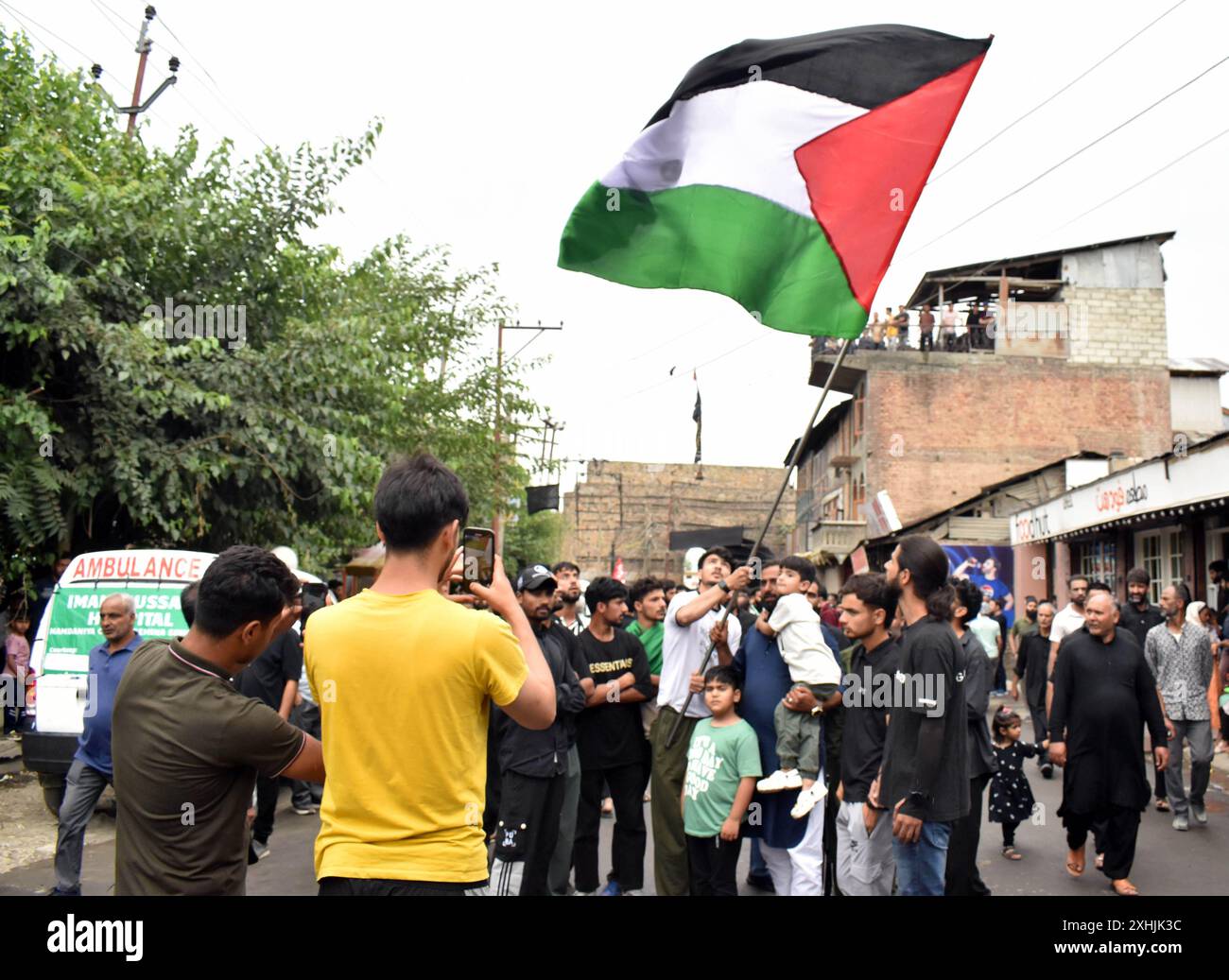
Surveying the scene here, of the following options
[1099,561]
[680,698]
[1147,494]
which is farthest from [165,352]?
[1099,561]

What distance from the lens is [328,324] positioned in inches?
526

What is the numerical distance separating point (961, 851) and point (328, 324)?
10.2m

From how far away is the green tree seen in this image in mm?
10812

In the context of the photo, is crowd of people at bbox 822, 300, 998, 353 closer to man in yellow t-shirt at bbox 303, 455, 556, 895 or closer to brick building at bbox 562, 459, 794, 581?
brick building at bbox 562, 459, 794, 581

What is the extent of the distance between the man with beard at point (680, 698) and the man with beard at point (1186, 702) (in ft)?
15.3

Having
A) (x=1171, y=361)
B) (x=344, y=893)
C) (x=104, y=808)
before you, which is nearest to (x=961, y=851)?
(x=344, y=893)

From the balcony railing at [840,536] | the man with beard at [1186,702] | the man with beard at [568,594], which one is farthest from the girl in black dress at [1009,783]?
the balcony railing at [840,536]

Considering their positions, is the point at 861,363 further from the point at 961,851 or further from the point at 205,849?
the point at 205,849

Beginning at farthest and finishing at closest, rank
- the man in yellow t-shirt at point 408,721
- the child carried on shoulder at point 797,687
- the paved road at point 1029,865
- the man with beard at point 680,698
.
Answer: the paved road at point 1029,865 → the man with beard at point 680,698 → the child carried on shoulder at point 797,687 → the man in yellow t-shirt at point 408,721

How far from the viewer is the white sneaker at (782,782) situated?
5.67m

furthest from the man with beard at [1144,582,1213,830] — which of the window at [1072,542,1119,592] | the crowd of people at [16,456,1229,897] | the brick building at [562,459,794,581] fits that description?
the brick building at [562,459,794,581]

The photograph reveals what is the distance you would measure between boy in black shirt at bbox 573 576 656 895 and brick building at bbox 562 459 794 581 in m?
52.6

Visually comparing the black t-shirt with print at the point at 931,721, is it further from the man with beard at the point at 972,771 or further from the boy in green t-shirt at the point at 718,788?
the boy in green t-shirt at the point at 718,788

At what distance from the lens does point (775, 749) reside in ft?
19.7
